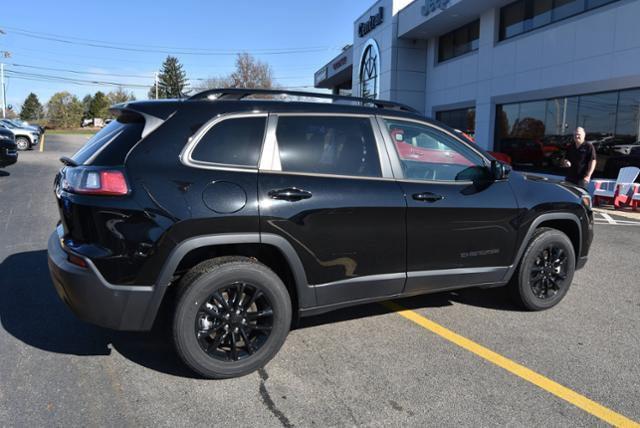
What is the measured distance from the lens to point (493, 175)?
158 inches

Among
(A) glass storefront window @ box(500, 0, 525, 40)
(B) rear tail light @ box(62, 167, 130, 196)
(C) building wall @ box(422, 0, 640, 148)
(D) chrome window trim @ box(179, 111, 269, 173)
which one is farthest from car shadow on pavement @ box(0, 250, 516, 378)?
(A) glass storefront window @ box(500, 0, 525, 40)

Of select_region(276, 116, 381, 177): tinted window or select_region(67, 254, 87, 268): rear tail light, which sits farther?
select_region(276, 116, 381, 177): tinted window

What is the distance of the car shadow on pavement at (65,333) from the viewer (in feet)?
11.4

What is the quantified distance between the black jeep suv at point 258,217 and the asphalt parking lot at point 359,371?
35 cm

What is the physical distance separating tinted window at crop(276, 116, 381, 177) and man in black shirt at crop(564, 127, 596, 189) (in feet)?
19.8

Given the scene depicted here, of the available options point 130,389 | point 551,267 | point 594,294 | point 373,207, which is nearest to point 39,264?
point 130,389

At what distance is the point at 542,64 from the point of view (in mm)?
16875

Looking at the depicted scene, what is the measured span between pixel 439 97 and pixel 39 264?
70.8ft

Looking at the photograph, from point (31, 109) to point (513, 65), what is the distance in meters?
108

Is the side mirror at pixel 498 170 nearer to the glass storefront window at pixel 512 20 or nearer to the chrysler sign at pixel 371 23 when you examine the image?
the glass storefront window at pixel 512 20

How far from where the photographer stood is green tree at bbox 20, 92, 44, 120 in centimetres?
10062

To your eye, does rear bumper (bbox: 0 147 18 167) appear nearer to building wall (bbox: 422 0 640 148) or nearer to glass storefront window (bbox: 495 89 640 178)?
glass storefront window (bbox: 495 89 640 178)

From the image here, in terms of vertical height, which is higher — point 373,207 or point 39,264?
point 373,207

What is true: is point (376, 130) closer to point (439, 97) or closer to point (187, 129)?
point (187, 129)
